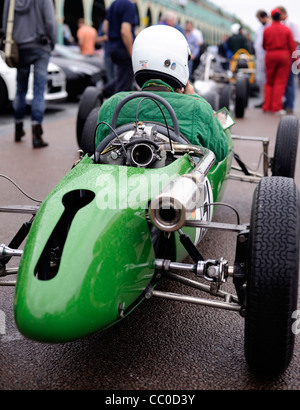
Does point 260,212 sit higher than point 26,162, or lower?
higher

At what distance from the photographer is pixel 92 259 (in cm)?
190

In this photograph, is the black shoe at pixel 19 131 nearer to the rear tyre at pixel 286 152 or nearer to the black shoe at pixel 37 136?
the black shoe at pixel 37 136

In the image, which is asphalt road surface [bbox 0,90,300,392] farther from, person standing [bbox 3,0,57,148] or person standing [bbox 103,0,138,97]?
person standing [bbox 103,0,138,97]

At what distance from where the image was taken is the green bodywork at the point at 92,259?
1821 mm

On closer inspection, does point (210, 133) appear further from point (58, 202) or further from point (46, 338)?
point (46, 338)

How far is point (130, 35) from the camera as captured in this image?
793 cm

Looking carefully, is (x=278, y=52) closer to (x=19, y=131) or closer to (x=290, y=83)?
(x=290, y=83)

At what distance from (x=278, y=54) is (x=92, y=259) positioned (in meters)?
9.29

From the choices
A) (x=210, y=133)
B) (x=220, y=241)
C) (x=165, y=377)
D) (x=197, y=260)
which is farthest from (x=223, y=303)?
(x=220, y=241)

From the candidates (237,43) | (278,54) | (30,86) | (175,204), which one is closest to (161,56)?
(175,204)

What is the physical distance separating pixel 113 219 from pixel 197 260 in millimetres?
461

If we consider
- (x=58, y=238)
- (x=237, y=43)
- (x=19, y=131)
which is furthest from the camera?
(x=237, y=43)

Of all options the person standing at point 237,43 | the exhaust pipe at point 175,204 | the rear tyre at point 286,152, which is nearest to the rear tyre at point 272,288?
the exhaust pipe at point 175,204

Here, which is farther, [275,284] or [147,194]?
[147,194]
